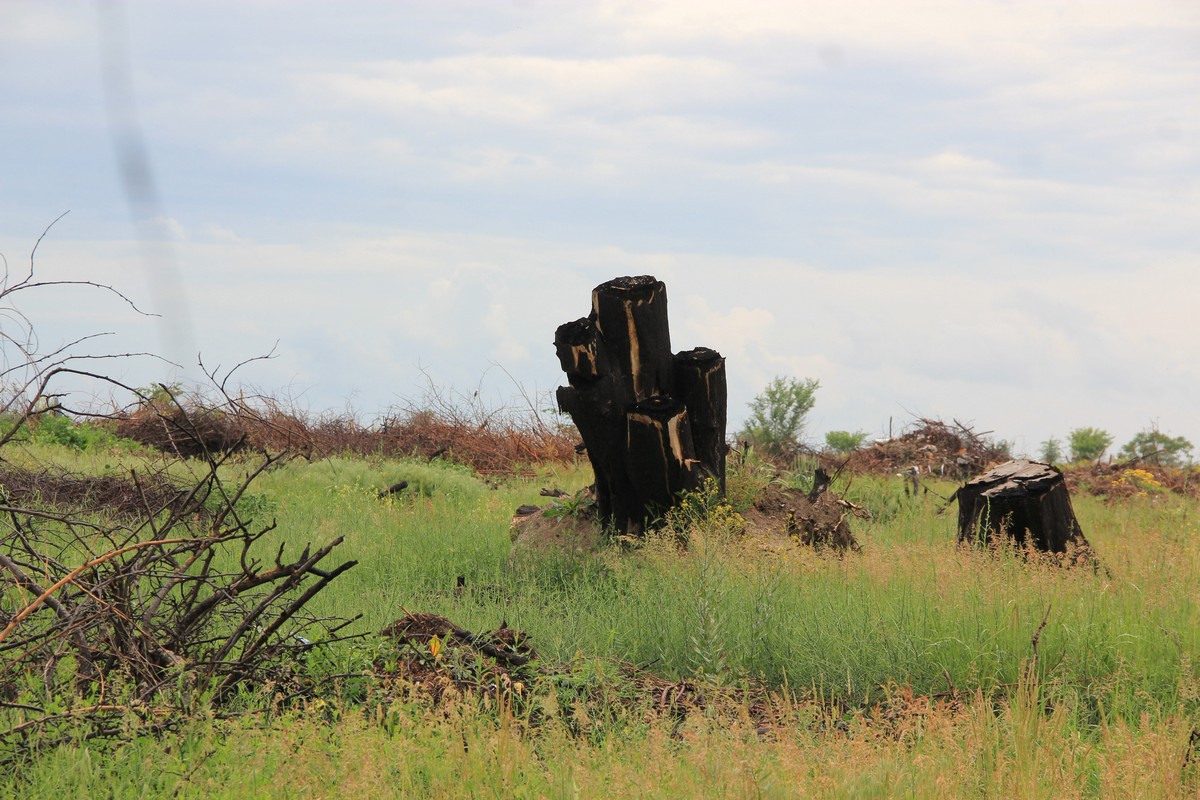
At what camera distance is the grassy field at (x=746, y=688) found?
374 cm

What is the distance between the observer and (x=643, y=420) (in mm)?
9148

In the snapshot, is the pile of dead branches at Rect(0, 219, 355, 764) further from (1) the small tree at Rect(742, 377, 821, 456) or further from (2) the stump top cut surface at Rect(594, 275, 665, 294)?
(1) the small tree at Rect(742, 377, 821, 456)

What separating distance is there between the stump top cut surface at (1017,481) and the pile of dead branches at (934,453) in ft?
25.5

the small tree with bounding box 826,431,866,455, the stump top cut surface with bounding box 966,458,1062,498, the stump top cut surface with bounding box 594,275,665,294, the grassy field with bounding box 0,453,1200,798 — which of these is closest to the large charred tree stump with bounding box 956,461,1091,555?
the stump top cut surface with bounding box 966,458,1062,498

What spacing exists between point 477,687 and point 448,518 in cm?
658

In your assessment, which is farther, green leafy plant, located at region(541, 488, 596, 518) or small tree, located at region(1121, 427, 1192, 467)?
small tree, located at region(1121, 427, 1192, 467)

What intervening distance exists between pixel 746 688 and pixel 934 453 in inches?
575

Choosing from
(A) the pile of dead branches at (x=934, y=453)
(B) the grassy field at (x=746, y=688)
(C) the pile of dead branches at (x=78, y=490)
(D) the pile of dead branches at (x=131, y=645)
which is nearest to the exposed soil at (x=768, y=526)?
(B) the grassy field at (x=746, y=688)

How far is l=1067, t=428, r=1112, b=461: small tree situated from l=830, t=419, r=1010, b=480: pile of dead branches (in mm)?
3369

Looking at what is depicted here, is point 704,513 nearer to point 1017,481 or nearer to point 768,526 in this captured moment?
point 768,526

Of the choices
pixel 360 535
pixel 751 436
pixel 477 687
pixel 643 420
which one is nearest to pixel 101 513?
pixel 360 535

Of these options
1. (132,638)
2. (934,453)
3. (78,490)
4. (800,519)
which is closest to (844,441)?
(934,453)

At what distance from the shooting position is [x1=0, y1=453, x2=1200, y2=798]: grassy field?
374 cm

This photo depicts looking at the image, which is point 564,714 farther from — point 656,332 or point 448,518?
point 448,518
